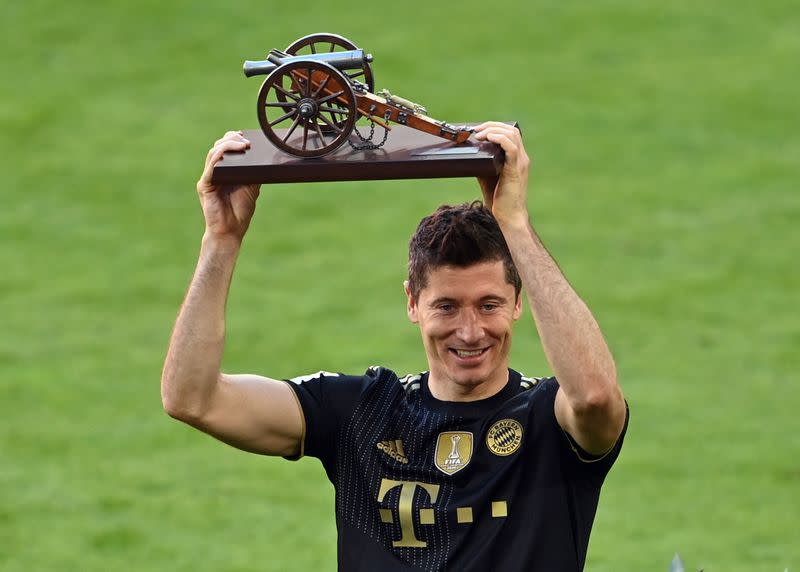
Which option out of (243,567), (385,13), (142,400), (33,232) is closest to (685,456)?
(243,567)

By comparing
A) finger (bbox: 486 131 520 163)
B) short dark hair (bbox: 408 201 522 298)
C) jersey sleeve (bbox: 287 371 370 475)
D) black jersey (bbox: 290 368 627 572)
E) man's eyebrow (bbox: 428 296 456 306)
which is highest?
finger (bbox: 486 131 520 163)

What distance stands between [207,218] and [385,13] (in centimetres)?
1102

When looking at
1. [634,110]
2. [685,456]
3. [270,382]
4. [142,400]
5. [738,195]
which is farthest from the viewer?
[634,110]

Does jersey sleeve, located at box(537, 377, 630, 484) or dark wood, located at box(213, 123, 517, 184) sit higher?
dark wood, located at box(213, 123, 517, 184)

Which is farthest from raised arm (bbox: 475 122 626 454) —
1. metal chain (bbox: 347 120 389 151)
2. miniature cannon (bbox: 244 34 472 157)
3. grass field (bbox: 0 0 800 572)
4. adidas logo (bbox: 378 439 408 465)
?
grass field (bbox: 0 0 800 572)

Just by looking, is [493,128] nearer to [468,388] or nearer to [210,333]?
[468,388]

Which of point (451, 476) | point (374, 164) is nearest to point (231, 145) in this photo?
point (374, 164)

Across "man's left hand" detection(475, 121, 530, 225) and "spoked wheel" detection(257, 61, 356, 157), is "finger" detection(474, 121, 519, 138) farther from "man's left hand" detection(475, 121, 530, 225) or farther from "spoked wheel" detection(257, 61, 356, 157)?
"spoked wheel" detection(257, 61, 356, 157)

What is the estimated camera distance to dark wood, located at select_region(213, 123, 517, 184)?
3996mm

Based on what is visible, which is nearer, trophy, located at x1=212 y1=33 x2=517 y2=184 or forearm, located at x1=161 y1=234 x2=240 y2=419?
trophy, located at x1=212 y1=33 x2=517 y2=184

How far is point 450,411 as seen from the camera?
4.43m

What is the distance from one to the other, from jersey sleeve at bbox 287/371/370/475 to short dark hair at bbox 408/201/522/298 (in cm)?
34

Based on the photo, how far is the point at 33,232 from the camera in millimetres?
12633

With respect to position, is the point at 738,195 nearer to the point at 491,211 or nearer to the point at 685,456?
the point at 685,456
